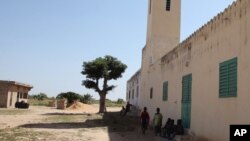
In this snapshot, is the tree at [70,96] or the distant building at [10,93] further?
the tree at [70,96]

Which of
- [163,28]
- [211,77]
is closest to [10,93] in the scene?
[163,28]

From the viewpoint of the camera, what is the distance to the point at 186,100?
48.1 ft

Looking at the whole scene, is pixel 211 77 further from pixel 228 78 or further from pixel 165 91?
pixel 165 91

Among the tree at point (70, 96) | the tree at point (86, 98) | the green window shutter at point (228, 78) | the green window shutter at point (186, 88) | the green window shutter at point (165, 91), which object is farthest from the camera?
the tree at point (86, 98)

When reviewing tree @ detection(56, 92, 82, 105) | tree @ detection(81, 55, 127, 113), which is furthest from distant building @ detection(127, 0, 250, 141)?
tree @ detection(56, 92, 82, 105)

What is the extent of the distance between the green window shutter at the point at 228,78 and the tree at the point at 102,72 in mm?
25914

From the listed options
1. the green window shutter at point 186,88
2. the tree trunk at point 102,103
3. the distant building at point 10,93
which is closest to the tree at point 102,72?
the tree trunk at point 102,103

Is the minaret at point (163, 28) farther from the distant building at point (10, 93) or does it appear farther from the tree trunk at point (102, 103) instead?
the distant building at point (10, 93)

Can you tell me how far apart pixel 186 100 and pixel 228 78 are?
445 centimetres

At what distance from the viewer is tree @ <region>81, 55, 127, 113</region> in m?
36.4

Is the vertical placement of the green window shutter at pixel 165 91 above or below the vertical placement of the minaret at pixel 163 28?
below

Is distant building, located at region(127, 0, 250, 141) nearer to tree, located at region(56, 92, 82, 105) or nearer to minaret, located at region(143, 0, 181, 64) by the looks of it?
minaret, located at region(143, 0, 181, 64)

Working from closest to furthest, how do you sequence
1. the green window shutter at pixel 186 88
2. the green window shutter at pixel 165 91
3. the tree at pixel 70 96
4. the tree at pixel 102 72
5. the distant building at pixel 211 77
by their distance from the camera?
the distant building at pixel 211 77 < the green window shutter at pixel 186 88 < the green window shutter at pixel 165 91 < the tree at pixel 102 72 < the tree at pixel 70 96

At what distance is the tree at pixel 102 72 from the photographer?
3644cm
